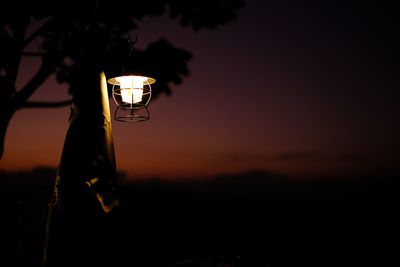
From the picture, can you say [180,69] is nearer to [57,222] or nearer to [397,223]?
[57,222]

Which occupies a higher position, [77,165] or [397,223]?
[77,165]

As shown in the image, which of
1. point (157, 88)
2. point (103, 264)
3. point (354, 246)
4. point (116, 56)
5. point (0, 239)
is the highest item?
point (116, 56)

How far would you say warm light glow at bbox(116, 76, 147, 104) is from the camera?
3.87 meters

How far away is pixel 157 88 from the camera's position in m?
8.41

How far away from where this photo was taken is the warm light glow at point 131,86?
3865 mm

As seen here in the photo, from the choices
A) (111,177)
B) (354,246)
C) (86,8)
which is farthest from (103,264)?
(354,246)

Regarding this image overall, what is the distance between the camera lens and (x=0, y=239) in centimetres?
790

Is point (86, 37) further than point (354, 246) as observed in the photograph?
No

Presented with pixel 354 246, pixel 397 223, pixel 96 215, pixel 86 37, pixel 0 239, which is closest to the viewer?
pixel 96 215

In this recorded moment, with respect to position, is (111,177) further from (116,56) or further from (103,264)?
(116,56)

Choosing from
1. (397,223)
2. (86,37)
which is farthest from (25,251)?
(397,223)

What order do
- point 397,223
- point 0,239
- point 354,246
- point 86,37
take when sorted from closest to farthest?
point 86,37, point 0,239, point 354,246, point 397,223

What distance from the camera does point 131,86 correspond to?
390 centimetres

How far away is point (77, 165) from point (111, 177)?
23 cm
